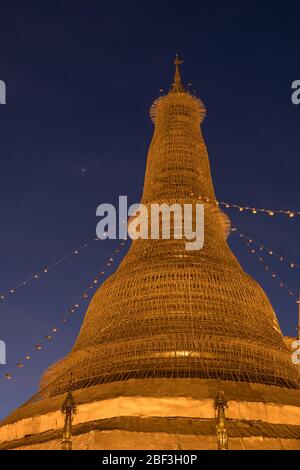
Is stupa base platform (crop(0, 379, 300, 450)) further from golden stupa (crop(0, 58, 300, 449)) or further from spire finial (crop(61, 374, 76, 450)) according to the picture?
spire finial (crop(61, 374, 76, 450))

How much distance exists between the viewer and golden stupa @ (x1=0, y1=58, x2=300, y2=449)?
89.4 feet

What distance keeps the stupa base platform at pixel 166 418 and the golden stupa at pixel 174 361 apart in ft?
0.14

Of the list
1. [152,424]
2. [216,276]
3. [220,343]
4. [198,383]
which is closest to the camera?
[152,424]

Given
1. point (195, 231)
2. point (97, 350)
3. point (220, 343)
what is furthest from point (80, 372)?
point (195, 231)

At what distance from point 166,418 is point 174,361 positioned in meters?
3.46

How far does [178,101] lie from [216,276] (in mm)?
14042

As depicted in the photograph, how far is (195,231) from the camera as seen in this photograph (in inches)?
1464

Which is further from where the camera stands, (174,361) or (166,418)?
(174,361)

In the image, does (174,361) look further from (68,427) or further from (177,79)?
(177,79)

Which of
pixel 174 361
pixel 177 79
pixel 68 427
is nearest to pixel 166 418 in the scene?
pixel 174 361

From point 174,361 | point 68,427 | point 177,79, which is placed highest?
point 177,79

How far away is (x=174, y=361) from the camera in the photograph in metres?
30.7

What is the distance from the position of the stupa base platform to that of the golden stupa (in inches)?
1.6
